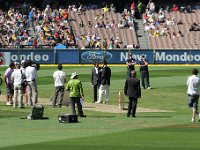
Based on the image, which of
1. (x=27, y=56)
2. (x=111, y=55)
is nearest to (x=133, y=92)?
(x=27, y=56)

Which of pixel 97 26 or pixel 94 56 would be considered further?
pixel 97 26

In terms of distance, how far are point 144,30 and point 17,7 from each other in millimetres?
14495

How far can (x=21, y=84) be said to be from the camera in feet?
125

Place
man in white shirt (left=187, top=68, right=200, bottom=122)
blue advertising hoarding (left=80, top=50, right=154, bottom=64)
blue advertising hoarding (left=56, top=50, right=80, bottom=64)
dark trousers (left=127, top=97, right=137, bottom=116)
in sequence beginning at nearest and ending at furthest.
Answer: man in white shirt (left=187, top=68, right=200, bottom=122), dark trousers (left=127, top=97, right=137, bottom=116), blue advertising hoarding (left=56, top=50, right=80, bottom=64), blue advertising hoarding (left=80, top=50, right=154, bottom=64)

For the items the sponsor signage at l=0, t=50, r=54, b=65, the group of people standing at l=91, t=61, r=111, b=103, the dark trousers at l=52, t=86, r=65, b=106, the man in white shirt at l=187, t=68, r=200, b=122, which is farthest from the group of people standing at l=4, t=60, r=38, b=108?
the sponsor signage at l=0, t=50, r=54, b=65

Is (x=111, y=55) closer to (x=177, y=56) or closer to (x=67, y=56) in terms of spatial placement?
(x=67, y=56)

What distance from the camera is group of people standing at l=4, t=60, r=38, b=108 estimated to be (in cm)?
3781

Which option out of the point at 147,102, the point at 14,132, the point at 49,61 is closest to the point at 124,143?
the point at 14,132

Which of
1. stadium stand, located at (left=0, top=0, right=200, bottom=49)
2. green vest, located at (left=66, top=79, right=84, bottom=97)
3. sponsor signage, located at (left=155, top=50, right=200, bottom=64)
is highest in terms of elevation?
stadium stand, located at (left=0, top=0, right=200, bottom=49)

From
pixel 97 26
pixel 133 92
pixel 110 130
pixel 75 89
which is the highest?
pixel 97 26

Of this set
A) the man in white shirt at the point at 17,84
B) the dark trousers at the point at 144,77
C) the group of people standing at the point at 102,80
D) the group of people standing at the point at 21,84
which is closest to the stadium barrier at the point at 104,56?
the dark trousers at the point at 144,77

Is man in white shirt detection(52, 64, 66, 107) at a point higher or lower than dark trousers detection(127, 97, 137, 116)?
higher

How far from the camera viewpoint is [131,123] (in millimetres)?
30656

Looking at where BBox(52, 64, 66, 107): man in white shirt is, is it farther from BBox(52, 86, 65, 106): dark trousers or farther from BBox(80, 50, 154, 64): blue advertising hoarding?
BBox(80, 50, 154, 64): blue advertising hoarding
